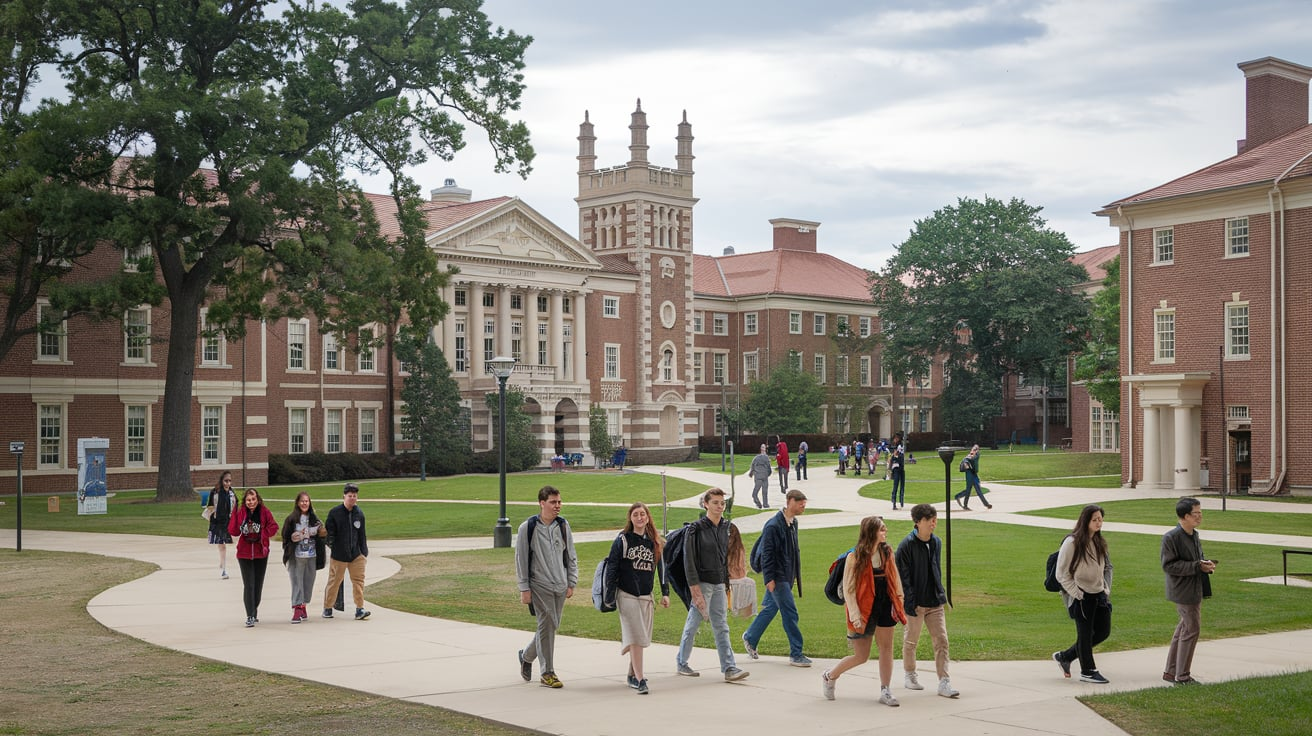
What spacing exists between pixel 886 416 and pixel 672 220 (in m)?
26.1

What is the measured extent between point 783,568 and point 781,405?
245ft

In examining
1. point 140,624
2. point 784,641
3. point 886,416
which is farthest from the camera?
point 886,416

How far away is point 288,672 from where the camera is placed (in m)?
14.4

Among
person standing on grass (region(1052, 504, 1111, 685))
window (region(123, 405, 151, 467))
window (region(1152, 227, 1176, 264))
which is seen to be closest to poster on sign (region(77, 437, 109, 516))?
window (region(123, 405, 151, 467))

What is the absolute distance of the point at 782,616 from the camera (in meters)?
14.5

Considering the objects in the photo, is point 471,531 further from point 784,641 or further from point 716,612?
point 716,612

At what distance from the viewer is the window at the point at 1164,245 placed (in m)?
50.1

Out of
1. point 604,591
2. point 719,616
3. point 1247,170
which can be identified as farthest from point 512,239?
point 604,591

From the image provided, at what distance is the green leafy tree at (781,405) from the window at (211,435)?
37.6 m

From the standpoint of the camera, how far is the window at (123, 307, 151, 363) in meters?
55.6

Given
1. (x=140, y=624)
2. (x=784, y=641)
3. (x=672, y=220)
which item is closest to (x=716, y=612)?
(x=784, y=641)

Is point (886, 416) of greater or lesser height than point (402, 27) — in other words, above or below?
below

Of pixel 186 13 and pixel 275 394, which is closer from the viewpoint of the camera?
pixel 186 13

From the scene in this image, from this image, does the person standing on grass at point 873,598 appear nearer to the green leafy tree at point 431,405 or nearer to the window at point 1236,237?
the window at point 1236,237
